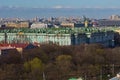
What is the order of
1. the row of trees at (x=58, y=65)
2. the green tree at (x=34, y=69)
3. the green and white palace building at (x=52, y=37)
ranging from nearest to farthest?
the green tree at (x=34, y=69)
the row of trees at (x=58, y=65)
the green and white palace building at (x=52, y=37)

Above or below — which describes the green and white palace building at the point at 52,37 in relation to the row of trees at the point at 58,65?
below

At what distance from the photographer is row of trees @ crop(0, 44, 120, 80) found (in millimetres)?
17875

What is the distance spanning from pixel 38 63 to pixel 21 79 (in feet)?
8.14

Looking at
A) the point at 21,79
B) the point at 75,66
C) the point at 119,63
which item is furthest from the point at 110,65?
the point at 21,79

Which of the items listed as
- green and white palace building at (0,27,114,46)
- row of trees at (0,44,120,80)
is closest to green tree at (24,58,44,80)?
row of trees at (0,44,120,80)

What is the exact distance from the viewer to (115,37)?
45.3 metres

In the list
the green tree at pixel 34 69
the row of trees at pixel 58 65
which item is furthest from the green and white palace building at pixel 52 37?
the green tree at pixel 34 69

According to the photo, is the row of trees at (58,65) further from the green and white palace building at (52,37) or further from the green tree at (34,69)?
the green and white palace building at (52,37)

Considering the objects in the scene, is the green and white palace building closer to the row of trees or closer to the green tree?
the row of trees

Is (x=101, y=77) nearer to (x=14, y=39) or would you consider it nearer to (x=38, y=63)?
(x=38, y=63)

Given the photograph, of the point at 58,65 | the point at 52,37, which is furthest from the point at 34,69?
the point at 52,37

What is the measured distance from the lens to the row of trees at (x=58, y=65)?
1788cm

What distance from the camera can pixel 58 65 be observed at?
1956cm

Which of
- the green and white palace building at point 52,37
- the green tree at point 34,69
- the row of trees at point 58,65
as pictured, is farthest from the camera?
the green and white palace building at point 52,37
